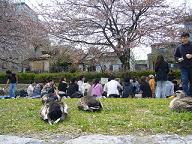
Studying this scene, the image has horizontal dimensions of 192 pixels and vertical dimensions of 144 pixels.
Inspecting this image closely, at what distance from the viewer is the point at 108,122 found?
8648mm

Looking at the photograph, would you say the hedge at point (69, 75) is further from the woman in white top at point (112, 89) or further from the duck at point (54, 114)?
the duck at point (54, 114)

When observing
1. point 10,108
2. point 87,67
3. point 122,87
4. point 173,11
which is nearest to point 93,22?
point 173,11

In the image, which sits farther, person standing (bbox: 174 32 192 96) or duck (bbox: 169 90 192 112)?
person standing (bbox: 174 32 192 96)

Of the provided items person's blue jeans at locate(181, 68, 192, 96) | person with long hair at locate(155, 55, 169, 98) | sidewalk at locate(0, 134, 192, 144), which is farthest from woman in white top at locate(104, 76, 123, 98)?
sidewalk at locate(0, 134, 192, 144)

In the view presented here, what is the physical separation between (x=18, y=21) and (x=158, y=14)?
396 inches

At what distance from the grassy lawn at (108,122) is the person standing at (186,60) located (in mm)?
799

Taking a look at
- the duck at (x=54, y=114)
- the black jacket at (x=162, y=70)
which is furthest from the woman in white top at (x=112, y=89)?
A: the duck at (x=54, y=114)

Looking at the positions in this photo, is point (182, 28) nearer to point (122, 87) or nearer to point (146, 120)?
point (122, 87)

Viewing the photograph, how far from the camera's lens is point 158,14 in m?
28.8

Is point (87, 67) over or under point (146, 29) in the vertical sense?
under

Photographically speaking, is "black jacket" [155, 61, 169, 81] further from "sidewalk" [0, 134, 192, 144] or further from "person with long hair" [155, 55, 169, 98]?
"sidewalk" [0, 134, 192, 144]

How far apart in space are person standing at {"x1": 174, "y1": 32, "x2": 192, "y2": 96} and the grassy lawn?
0.80 m

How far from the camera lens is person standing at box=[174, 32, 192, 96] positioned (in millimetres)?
10059

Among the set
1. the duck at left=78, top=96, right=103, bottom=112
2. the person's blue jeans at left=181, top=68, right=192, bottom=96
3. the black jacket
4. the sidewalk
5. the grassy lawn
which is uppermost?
the black jacket
